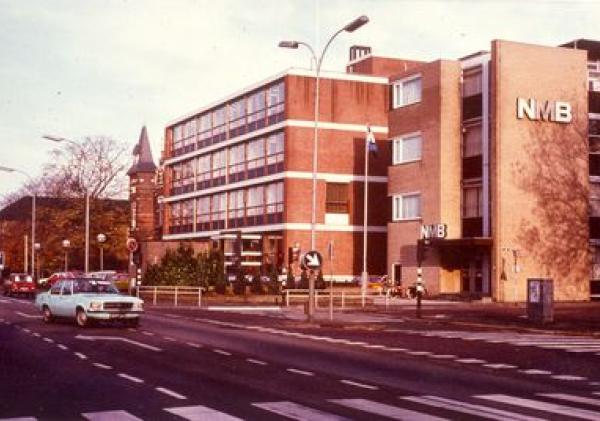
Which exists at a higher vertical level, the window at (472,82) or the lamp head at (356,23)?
the window at (472,82)

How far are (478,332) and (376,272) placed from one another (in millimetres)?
38603

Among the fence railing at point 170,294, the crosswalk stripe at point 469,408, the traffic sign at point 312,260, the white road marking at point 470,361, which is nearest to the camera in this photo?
the crosswalk stripe at point 469,408

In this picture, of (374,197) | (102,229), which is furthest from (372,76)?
(102,229)

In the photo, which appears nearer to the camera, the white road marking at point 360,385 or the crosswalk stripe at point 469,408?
the crosswalk stripe at point 469,408

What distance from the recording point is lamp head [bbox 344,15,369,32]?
2850 centimetres

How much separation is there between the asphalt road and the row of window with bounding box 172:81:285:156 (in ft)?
145

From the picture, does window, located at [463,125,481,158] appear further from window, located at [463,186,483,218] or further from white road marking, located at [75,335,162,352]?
white road marking, located at [75,335,162,352]

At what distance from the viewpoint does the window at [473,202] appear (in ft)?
172

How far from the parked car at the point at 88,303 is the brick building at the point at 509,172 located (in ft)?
91.0

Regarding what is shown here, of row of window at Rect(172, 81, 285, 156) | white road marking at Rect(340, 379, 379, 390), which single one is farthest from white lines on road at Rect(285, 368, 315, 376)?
row of window at Rect(172, 81, 285, 156)

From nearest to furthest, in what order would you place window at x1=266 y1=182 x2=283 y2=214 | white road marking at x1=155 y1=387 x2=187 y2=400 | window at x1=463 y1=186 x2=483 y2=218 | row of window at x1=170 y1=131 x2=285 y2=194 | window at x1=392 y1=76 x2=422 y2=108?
white road marking at x1=155 y1=387 x2=187 y2=400 < window at x1=463 y1=186 x2=483 y2=218 < window at x1=392 y1=76 x2=422 y2=108 < window at x1=266 y1=182 x2=283 y2=214 < row of window at x1=170 y1=131 x2=285 y2=194

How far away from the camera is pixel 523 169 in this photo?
51156 millimetres

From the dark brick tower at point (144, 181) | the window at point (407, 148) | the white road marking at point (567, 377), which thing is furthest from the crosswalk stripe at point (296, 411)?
the dark brick tower at point (144, 181)

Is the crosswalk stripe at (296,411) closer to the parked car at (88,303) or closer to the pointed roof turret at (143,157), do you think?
the parked car at (88,303)
